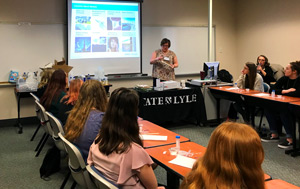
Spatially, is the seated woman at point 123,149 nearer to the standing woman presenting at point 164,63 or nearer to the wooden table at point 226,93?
the wooden table at point 226,93

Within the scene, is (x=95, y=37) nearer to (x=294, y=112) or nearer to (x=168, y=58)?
(x=168, y=58)

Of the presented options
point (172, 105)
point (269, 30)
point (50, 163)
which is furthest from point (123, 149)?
point (269, 30)

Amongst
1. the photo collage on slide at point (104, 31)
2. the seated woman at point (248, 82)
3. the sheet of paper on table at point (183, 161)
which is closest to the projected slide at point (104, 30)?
the photo collage on slide at point (104, 31)

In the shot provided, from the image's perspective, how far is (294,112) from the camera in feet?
12.5

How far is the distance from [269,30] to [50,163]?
564 centimetres

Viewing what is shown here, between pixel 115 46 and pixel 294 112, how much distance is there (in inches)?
149

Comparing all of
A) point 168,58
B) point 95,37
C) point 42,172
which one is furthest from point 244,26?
point 42,172

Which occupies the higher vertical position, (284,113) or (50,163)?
(284,113)

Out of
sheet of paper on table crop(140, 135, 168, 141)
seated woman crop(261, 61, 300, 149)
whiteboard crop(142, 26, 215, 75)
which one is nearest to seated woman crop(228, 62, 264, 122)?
seated woman crop(261, 61, 300, 149)

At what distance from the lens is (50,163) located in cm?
335

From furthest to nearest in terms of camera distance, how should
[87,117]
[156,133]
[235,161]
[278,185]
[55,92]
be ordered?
[55,92] < [156,133] < [87,117] < [278,185] < [235,161]

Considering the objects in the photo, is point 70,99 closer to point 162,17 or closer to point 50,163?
point 50,163

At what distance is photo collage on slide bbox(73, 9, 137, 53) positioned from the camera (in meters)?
5.95

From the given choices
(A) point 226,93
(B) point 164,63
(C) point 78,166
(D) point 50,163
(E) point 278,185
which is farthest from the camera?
(B) point 164,63
